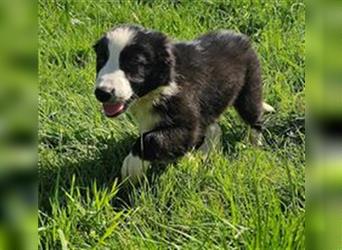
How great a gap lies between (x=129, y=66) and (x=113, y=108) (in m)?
0.16

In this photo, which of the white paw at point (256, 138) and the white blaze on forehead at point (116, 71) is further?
the white paw at point (256, 138)

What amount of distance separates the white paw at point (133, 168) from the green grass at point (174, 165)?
0.24ft

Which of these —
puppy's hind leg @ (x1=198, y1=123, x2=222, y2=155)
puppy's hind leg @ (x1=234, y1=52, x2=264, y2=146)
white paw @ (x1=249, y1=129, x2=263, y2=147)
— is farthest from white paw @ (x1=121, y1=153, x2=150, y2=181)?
puppy's hind leg @ (x1=234, y1=52, x2=264, y2=146)

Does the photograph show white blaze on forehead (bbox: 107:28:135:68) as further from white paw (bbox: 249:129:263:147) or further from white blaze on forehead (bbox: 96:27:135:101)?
white paw (bbox: 249:129:263:147)

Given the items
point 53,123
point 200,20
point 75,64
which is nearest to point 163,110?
point 53,123

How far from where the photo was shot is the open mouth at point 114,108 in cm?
237

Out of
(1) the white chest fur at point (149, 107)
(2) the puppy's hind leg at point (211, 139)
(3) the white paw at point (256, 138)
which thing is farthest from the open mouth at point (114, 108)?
(3) the white paw at point (256, 138)

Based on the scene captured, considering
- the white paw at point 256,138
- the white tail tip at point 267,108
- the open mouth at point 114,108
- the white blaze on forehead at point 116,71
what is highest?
the white blaze on forehead at point 116,71

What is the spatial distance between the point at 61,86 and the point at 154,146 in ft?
2.17

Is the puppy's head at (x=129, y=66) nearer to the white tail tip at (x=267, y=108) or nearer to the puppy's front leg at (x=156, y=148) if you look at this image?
the puppy's front leg at (x=156, y=148)

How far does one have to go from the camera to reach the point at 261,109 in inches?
114

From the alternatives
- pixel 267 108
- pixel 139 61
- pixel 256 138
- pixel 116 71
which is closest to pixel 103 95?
pixel 116 71

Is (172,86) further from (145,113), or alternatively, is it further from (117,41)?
(117,41)

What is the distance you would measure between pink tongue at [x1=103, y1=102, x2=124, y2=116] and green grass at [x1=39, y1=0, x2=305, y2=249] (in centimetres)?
21
